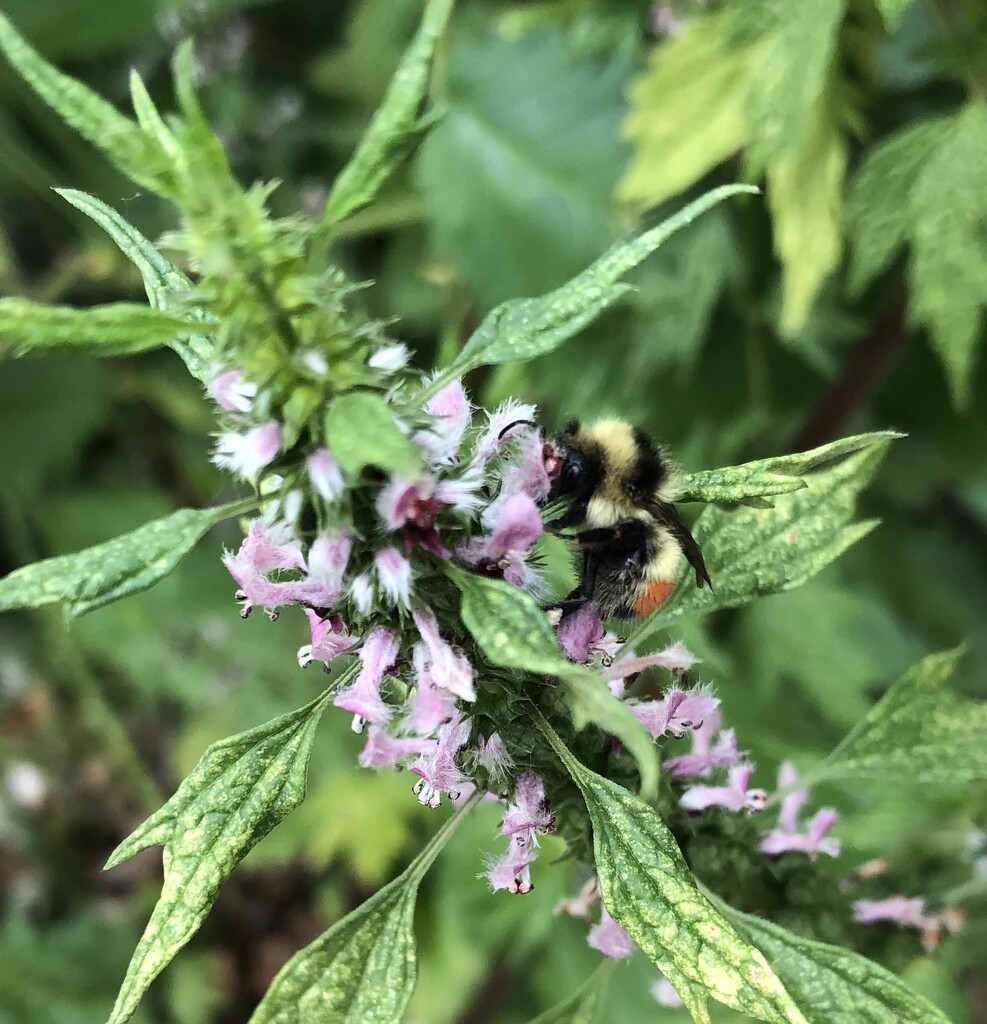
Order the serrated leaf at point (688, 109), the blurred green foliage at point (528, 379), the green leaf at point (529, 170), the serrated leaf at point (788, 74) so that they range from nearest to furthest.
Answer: the serrated leaf at point (788, 74) < the blurred green foliage at point (528, 379) < the serrated leaf at point (688, 109) < the green leaf at point (529, 170)

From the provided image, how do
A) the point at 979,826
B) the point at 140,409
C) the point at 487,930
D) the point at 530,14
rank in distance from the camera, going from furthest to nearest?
the point at 140,409 → the point at 487,930 → the point at 530,14 → the point at 979,826

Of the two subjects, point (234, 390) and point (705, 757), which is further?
point (705, 757)

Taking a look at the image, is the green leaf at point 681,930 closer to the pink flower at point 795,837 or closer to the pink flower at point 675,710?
the pink flower at point 675,710

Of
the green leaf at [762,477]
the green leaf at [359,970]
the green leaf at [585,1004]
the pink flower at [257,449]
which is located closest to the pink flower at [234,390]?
the pink flower at [257,449]

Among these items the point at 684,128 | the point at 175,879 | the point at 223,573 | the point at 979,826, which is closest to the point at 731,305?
the point at 684,128

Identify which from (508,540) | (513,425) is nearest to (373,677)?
(508,540)

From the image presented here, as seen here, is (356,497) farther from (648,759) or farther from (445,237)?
(445,237)

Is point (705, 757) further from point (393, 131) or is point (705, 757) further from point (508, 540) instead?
point (393, 131)
